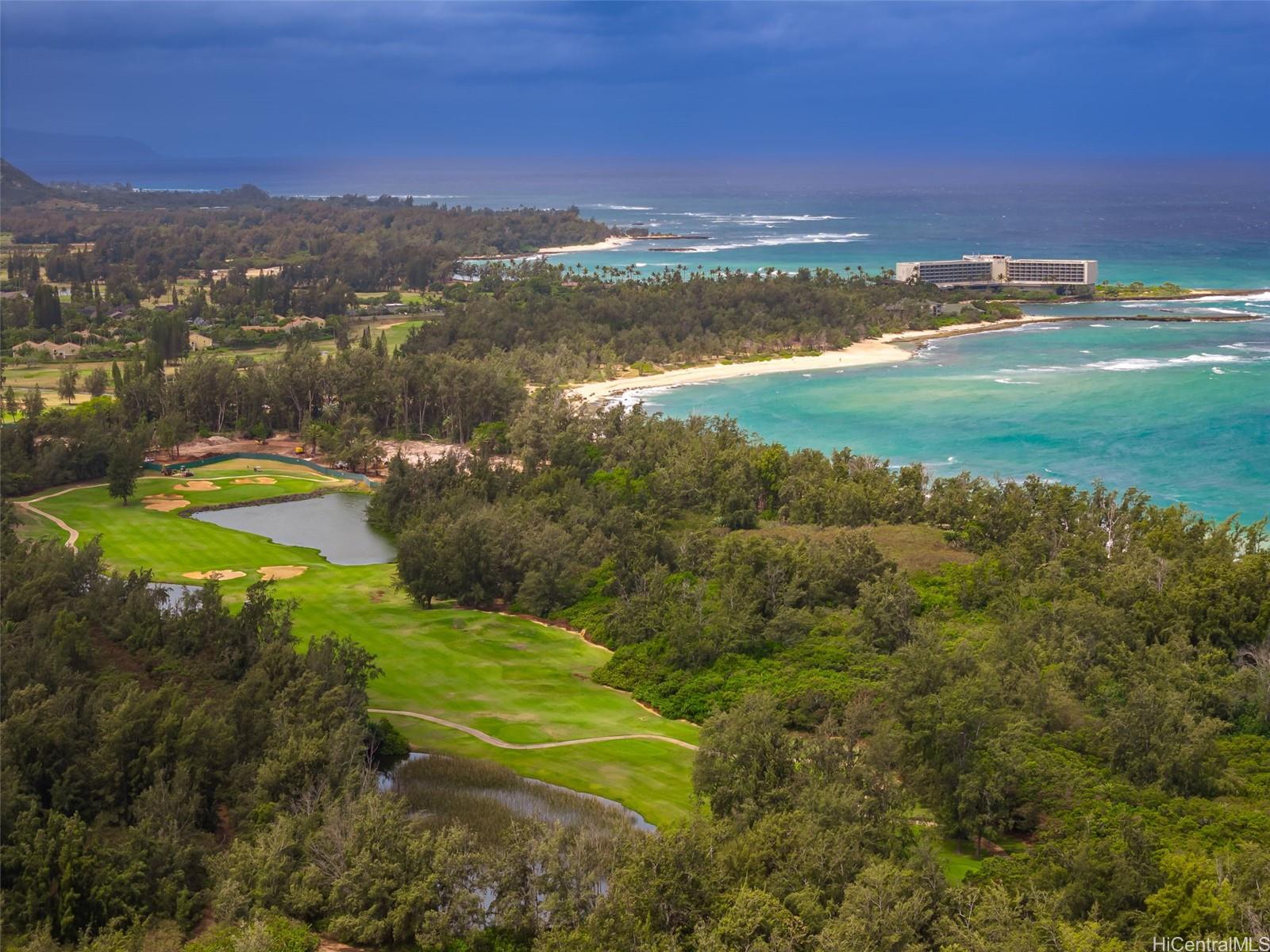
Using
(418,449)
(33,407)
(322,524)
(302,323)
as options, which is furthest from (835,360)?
(33,407)

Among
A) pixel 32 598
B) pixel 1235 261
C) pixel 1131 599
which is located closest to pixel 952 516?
Answer: pixel 1131 599

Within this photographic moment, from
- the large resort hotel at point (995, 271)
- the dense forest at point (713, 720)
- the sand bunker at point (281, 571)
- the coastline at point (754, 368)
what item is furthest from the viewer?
the large resort hotel at point (995, 271)

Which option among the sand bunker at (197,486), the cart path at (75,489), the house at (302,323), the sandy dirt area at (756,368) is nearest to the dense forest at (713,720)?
the cart path at (75,489)

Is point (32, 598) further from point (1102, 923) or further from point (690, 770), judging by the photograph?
point (1102, 923)

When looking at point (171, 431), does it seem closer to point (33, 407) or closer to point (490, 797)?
point (33, 407)

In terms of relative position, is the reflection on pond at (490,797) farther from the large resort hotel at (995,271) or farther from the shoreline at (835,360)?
the large resort hotel at (995,271)

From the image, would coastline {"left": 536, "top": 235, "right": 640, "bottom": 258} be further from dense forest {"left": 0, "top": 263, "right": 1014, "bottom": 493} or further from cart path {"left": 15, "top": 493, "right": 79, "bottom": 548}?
cart path {"left": 15, "top": 493, "right": 79, "bottom": 548}
